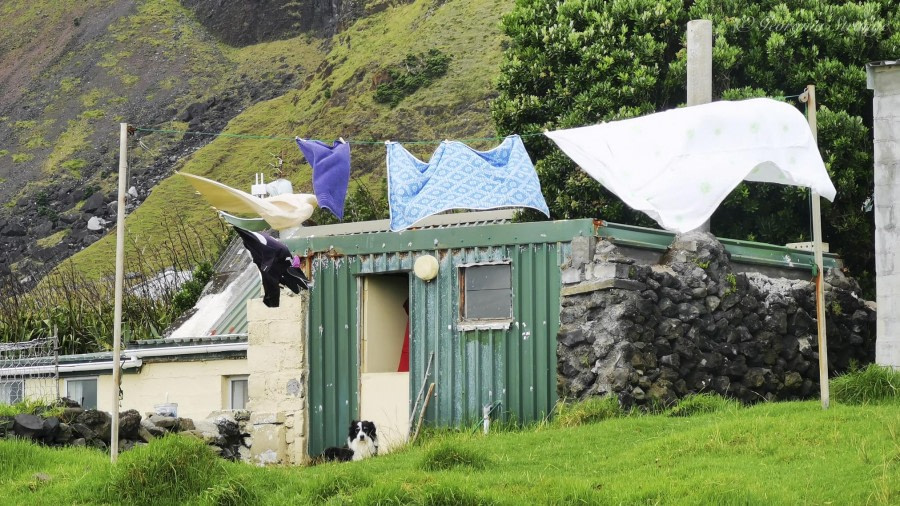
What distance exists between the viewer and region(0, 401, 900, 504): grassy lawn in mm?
11812

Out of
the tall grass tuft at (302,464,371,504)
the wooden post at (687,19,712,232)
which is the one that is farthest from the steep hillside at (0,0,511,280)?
the tall grass tuft at (302,464,371,504)

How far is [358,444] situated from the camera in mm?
17609

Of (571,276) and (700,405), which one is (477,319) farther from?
(700,405)

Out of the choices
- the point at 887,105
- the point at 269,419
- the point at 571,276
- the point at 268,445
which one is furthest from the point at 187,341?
the point at 887,105

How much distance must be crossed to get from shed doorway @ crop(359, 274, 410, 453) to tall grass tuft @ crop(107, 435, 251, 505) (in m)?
4.66

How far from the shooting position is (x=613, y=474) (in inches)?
516

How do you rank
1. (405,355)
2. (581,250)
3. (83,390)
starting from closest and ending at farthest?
(581,250), (405,355), (83,390)

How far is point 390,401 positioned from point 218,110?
2465 inches

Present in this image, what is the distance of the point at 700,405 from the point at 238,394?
319 inches

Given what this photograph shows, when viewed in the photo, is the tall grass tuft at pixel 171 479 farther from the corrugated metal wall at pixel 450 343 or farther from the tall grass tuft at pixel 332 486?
the corrugated metal wall at pixel 450 343

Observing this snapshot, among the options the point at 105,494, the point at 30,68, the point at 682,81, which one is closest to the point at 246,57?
the point at 30,68

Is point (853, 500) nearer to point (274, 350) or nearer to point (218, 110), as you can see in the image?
point (274, 350)

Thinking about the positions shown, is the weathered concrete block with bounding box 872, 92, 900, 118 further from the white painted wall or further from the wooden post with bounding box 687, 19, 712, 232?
the white painted wall

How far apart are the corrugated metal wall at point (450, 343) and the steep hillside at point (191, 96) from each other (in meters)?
33.9
